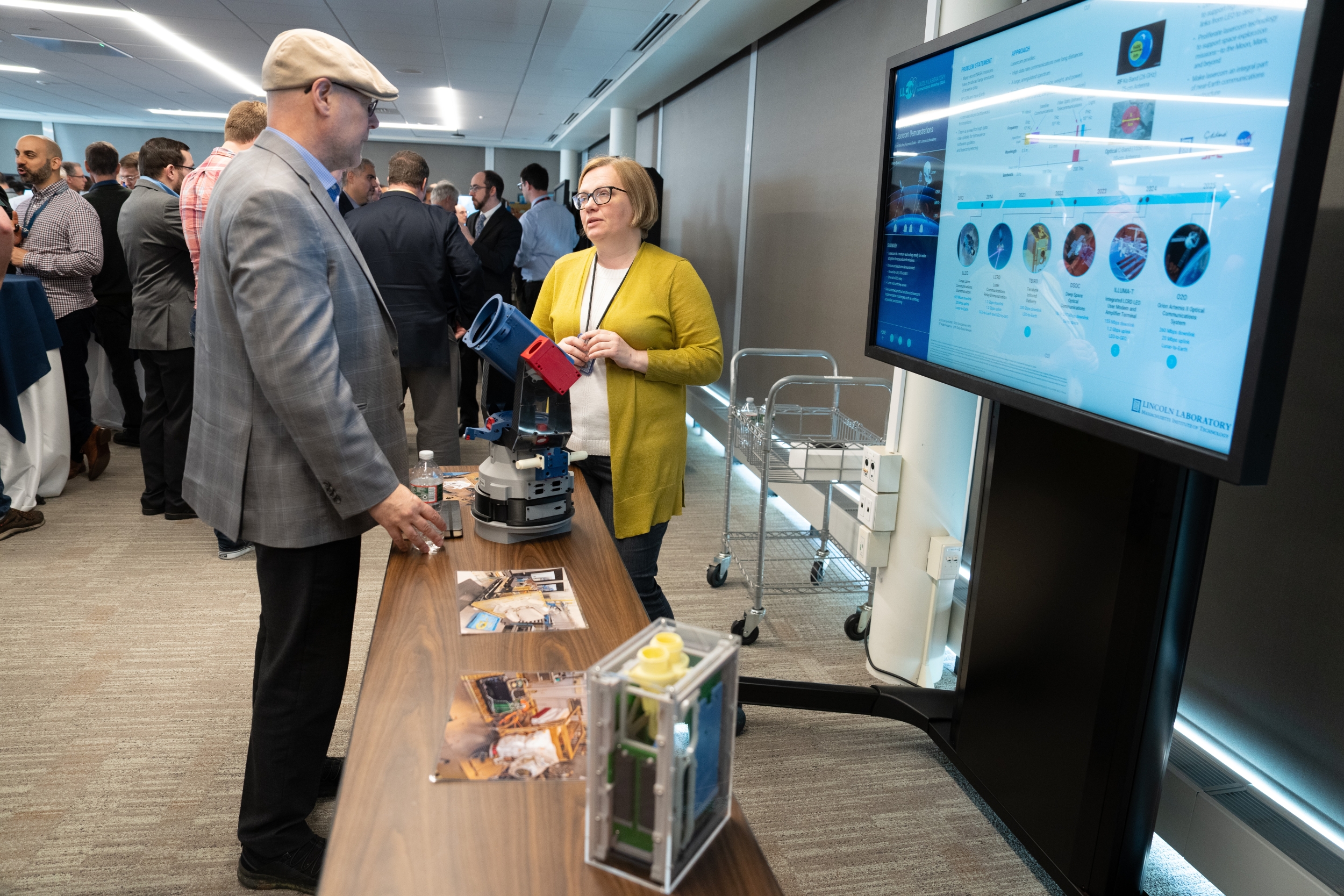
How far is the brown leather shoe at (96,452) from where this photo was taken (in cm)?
447

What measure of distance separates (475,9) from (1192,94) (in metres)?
5.54

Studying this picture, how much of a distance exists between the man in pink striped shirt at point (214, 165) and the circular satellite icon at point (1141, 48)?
105 inches

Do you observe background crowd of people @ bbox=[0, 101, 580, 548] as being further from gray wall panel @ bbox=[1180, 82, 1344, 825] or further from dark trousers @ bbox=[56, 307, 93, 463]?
gray wall panel @ bbox=[1180, 82, 1344, 825]

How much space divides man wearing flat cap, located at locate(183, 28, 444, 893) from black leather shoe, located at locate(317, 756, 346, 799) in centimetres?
32

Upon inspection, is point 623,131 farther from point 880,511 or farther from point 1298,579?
point 1298,579

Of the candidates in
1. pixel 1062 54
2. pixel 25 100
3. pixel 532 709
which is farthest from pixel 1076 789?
pixel 25 100

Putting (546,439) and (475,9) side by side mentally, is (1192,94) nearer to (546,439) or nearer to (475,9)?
(546,439)

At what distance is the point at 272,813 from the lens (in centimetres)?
169

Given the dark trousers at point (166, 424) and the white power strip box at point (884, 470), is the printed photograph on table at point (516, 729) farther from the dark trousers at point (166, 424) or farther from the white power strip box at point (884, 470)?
the dark trousers at point (166, 424)

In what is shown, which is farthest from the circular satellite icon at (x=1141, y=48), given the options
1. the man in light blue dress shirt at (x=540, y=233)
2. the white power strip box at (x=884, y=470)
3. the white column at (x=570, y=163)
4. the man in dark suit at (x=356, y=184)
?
the white column at (x=570, y=163)

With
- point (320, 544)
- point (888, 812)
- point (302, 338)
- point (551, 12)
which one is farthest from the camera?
point (551, 12)

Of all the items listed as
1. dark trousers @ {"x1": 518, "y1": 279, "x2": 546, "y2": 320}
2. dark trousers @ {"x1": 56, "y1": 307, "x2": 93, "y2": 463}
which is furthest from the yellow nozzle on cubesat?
dark trousers @ {"x1": 518, "y1": 279, "x2": 546, "y2": 320}

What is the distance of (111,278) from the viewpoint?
185 inches

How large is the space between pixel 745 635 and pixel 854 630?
15.7 inches
